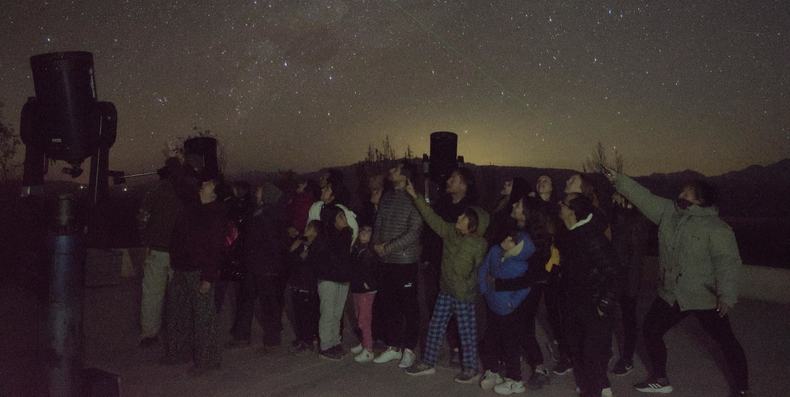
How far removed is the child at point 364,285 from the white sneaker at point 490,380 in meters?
1.29

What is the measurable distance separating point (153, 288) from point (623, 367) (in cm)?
484

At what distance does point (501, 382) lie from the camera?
5285 millimetres

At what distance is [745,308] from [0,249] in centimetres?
1291

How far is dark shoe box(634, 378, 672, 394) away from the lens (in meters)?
5.17

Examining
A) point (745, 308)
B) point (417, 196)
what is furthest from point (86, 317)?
point (745, 308)

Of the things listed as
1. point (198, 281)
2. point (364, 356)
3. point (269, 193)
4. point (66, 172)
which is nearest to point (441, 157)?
point (269, 193)

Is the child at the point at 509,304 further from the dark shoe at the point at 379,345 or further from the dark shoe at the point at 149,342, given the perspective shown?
the dark shoe at the point at 149,342

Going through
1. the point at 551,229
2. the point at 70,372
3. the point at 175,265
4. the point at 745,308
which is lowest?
the point at 745,308

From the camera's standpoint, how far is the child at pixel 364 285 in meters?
6.23

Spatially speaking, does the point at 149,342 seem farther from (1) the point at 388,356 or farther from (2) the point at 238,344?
(1) the point at 388,356

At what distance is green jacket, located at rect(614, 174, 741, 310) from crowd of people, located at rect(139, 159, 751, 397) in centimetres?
1

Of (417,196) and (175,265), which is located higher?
(417,196)

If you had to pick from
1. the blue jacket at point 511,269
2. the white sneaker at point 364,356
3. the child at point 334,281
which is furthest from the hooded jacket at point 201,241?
the blue jacket at point 511,269

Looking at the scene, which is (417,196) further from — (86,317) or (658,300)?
(86,317)
